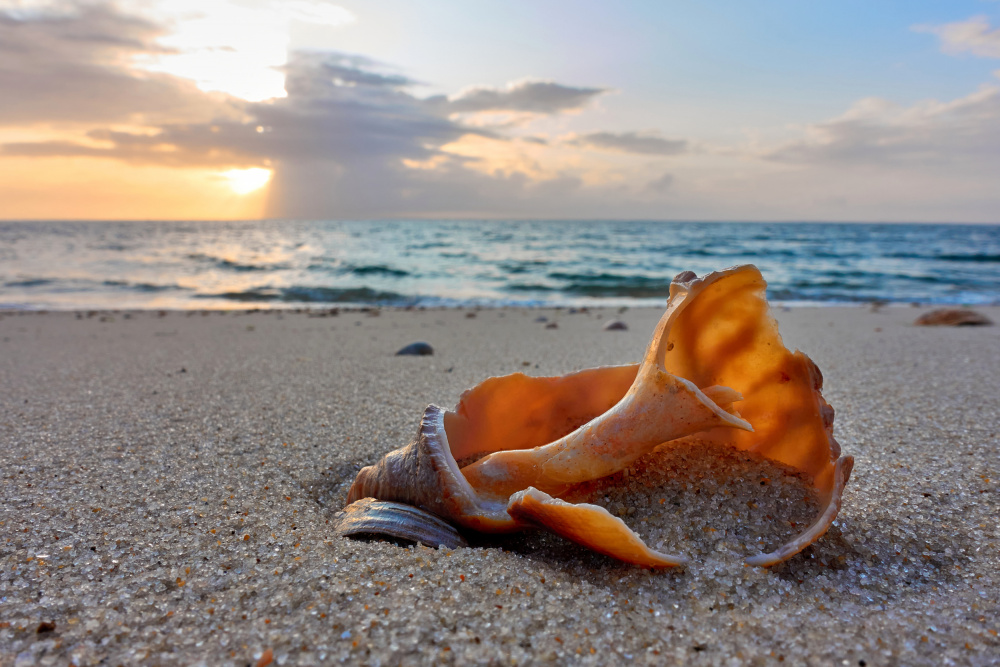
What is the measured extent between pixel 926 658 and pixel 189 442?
2766 millimetres

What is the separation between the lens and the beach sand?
1213mm

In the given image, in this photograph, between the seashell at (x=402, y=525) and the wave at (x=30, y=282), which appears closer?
the seashell at (x=402, y=525)

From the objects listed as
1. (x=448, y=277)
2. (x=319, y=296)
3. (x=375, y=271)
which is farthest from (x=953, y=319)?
(x=375, y=271)

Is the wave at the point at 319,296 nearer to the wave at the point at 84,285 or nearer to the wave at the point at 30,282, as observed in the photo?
the wave at the point at 84,285

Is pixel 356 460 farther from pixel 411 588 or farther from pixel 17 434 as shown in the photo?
pixel 17 434

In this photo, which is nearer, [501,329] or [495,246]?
[501,329]

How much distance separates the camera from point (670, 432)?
5.47 feet

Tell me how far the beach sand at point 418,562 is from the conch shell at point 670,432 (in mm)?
94

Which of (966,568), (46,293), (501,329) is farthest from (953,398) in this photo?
(46,293)

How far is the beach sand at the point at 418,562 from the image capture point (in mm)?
1213

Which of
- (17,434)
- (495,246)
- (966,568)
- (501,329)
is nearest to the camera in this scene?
(966,568)

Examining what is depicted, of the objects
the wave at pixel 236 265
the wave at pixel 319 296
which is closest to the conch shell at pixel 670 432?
the wave at pixel 319 296

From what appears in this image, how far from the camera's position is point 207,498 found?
203 centimetres

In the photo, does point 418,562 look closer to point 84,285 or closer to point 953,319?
point 953,319
